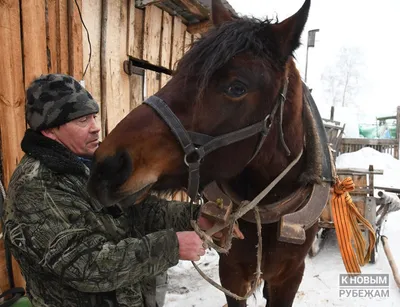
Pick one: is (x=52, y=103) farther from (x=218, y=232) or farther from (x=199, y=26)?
(x=199, y=26)

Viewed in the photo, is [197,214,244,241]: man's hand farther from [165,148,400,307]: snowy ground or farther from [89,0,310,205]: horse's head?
[165,148,400,307]: snowy ground

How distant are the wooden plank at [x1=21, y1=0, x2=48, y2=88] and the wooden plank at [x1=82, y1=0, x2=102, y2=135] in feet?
1.67

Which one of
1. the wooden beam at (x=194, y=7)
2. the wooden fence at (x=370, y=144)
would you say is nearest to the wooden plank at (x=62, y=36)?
the wooden beam at (x=194, y=7)

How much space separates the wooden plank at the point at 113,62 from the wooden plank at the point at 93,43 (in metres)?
0.05

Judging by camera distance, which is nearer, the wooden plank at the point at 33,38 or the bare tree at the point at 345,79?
the wooden plank at the point at 33,38

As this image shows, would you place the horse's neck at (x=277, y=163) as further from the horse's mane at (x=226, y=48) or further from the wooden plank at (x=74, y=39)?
the wooden plank at (x=74, y=39)

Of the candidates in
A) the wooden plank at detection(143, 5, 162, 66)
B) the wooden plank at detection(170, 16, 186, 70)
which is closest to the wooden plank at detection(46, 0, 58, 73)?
the wooden plank at detection(143, 5, 162, 66)

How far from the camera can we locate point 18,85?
7.10ft

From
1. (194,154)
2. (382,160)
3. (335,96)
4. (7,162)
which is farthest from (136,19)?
(335,96)

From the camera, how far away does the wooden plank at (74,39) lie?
Result: 2561 millimetres

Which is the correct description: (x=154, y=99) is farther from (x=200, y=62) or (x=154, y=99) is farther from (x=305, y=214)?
(x=305, y=214)

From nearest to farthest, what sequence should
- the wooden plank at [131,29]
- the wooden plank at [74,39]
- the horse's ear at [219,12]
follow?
the horse's ear at [219,12]
the wooden plank at [74,39]
the wooden plank at [131,29]

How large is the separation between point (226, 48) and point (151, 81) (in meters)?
2.95

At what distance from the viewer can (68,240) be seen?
3.42 feet
